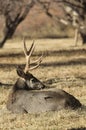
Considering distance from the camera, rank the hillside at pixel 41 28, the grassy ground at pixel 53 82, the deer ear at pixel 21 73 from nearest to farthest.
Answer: the grassy ground at pixel 53 82
the deer ear at pixel 21 73
the hillside at pixel 41 28

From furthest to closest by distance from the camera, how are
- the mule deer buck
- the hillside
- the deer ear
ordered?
1. the hillside
2. the deer ear
3. the mule deer buck

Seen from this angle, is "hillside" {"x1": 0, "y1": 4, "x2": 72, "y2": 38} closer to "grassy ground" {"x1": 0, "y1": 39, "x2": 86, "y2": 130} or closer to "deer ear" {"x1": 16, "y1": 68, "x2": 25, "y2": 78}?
"grassy ground" {"x1": 0, "y1": 39, "x2": 86, "y2": 130}

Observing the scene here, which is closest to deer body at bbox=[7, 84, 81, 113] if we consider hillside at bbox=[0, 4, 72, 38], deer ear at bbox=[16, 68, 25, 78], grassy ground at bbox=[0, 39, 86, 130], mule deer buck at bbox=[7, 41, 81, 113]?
mule deer buck at bbox=[7, 41, 81, 113]

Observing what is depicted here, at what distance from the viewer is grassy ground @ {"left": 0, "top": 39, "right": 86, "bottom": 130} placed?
834cm

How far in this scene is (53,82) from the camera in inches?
545

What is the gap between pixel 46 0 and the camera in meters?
27.5

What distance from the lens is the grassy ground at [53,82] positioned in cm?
834

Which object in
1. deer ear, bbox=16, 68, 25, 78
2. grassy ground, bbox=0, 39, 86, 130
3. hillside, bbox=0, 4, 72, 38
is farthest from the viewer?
hillside, bbox=0, 4, 72, 38

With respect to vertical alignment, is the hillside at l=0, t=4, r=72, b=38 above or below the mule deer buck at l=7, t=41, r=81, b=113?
below

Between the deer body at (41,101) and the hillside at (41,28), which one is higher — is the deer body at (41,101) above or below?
above

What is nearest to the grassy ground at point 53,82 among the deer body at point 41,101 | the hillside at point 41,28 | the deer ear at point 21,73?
the deer body at point 41,101

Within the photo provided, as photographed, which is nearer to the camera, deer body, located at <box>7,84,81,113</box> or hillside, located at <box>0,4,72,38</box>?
deer body, located at <box>7,84,81,113</box>

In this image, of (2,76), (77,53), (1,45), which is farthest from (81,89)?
(1,45)

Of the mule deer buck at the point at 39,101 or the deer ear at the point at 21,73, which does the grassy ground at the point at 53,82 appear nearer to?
the mule deer buck at the point at 39,101
